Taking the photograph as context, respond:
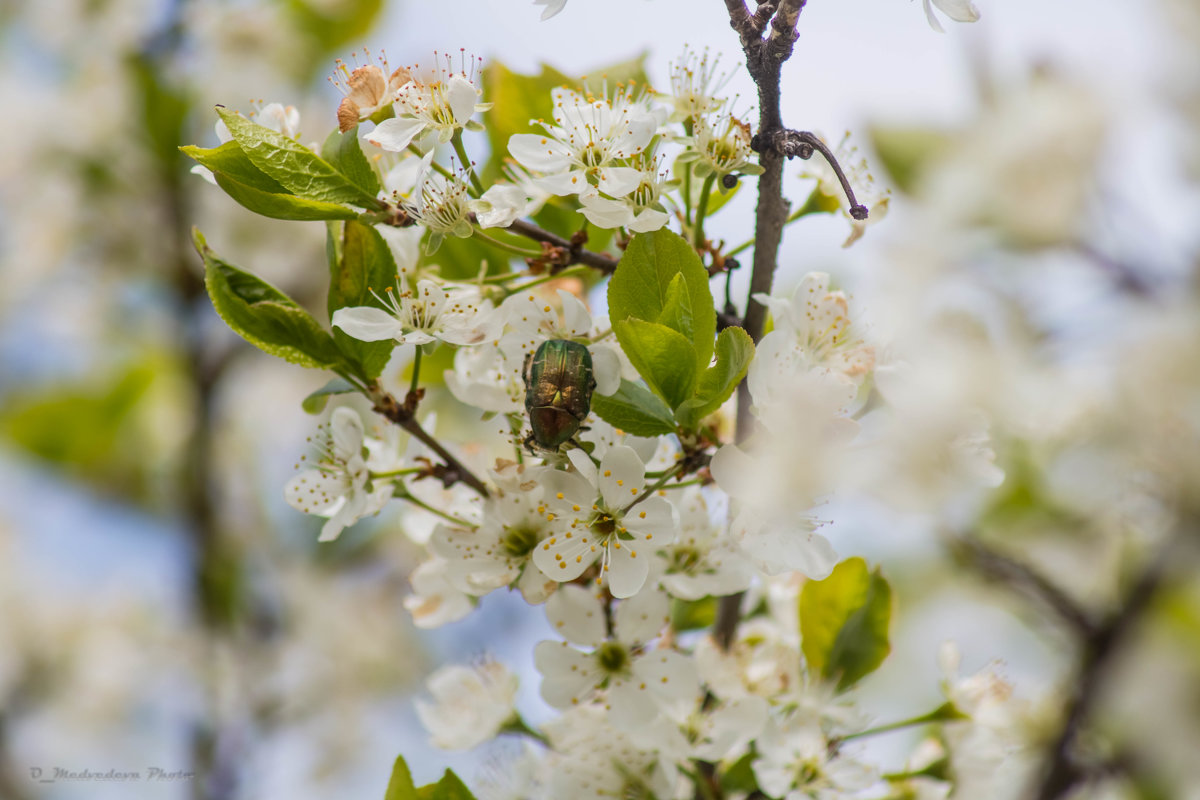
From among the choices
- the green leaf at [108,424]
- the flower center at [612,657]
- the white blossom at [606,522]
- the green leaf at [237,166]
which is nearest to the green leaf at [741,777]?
the flower center at [612,657]

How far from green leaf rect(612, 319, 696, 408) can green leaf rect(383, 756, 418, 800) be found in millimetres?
369

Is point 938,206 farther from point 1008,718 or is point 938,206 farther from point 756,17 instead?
point 756,17

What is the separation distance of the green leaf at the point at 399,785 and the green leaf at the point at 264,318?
12.5 inches

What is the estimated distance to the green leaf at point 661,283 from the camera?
0.63 m

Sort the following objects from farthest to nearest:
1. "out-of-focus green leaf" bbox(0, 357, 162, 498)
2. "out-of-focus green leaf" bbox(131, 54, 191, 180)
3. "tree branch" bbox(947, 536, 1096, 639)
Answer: "out-of-focus green leaf" bbox(0, 357, 162, 498), "out-of-focus green leaf" bbox(131, 54, 191, 180), "tree branch" bbox(947, 536, 1096, 639)

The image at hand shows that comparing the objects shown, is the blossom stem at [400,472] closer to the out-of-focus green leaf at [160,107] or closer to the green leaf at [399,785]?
the green leaf at [399,785]

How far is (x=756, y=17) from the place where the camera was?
63 centimetres

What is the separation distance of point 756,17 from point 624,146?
12cm

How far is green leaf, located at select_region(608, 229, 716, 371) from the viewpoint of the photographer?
0.63 meters

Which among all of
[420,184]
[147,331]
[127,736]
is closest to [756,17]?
[420,184]

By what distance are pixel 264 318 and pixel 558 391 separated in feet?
0.82

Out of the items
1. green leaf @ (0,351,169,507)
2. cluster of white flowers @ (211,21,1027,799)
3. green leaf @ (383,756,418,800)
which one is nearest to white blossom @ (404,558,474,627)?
cluster of white flowers @ (211,21,1027,799)

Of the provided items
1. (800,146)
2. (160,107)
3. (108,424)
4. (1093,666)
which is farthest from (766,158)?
(108,424)

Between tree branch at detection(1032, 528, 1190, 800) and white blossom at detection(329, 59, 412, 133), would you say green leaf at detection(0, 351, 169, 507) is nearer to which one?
white blossom at detection(329, 59, 412, 133)
